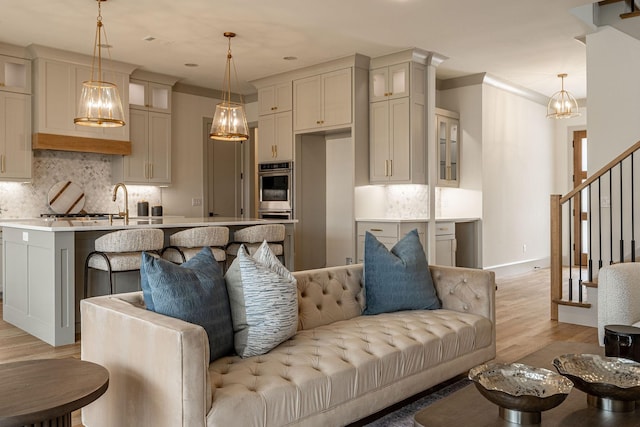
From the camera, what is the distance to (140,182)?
24.2 feet

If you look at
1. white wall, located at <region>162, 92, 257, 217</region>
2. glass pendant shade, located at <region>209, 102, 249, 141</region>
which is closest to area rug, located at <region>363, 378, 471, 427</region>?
glass pendant shade, located at <region>209, 102, 249, 141</region>

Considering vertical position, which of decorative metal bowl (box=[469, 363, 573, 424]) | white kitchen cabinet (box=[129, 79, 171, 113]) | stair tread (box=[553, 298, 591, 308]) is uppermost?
white kitchen cabinet (box=[129, 79, 171, 113])

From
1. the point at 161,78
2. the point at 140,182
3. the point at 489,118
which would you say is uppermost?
the point at 161,78

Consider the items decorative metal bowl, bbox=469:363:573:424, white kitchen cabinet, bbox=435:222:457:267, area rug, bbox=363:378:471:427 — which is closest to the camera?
decorative metal bowl, bbox=469:363:573:424

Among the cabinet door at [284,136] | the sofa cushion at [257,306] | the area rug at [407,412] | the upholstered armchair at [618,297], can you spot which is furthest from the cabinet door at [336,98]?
the sofa cushion at [257,306]

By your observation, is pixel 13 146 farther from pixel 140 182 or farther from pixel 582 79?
pixel 582 79

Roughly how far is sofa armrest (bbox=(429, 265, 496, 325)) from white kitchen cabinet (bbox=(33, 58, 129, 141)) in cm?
517

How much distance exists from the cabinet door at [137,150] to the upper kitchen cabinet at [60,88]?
1.46 feet

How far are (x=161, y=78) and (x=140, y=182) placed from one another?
5.11 feet

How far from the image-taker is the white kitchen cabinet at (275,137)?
7.47 meters

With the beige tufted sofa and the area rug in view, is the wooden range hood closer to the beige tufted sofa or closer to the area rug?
the beige tufted sofa

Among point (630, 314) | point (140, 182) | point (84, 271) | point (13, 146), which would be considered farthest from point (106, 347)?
point (140, 182)

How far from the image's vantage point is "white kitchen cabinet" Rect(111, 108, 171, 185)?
23.8ft

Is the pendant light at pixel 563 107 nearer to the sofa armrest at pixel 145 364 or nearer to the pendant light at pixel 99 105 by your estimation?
the pendant light at pixel 99 105
